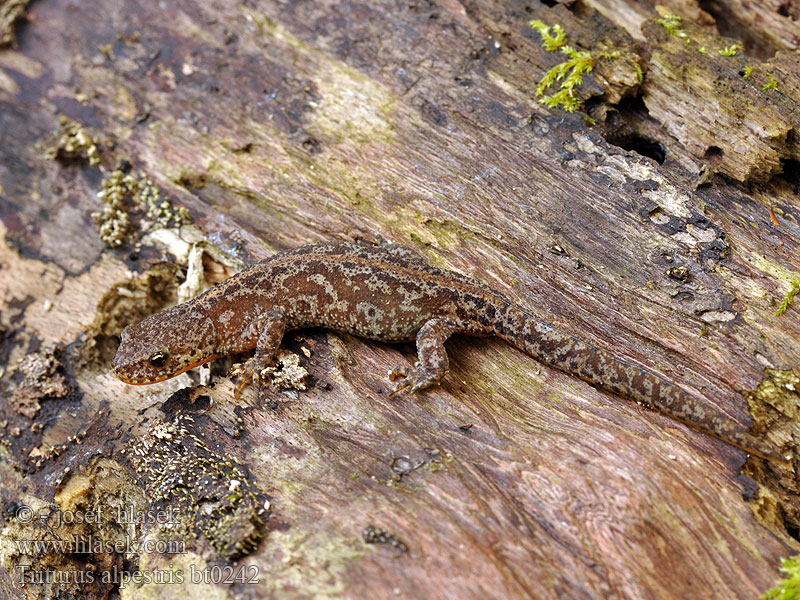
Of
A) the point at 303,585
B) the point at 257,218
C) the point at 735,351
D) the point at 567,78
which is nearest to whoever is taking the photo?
the point at 303,585

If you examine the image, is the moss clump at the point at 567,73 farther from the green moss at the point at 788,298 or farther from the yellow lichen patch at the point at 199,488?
the yellow lichen patch at the point at 199,488

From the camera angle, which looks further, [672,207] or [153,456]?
[672,207]

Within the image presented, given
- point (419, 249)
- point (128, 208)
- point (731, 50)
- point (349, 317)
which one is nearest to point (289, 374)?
point (349, 317)

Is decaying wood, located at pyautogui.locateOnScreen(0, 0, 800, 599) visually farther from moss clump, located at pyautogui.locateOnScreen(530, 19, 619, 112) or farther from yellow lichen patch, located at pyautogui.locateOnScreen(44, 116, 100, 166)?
moss clump, located at pyautogui.locateOnScreen(530, 19, 619, 112)

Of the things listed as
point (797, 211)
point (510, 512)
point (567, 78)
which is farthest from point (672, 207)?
point (510, 512)

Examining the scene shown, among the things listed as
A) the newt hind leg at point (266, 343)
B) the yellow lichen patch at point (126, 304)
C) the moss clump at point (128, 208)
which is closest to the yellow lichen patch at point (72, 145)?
the moss clump at point (128, 208)

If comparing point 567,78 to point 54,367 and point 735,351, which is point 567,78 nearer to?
point 735,351
